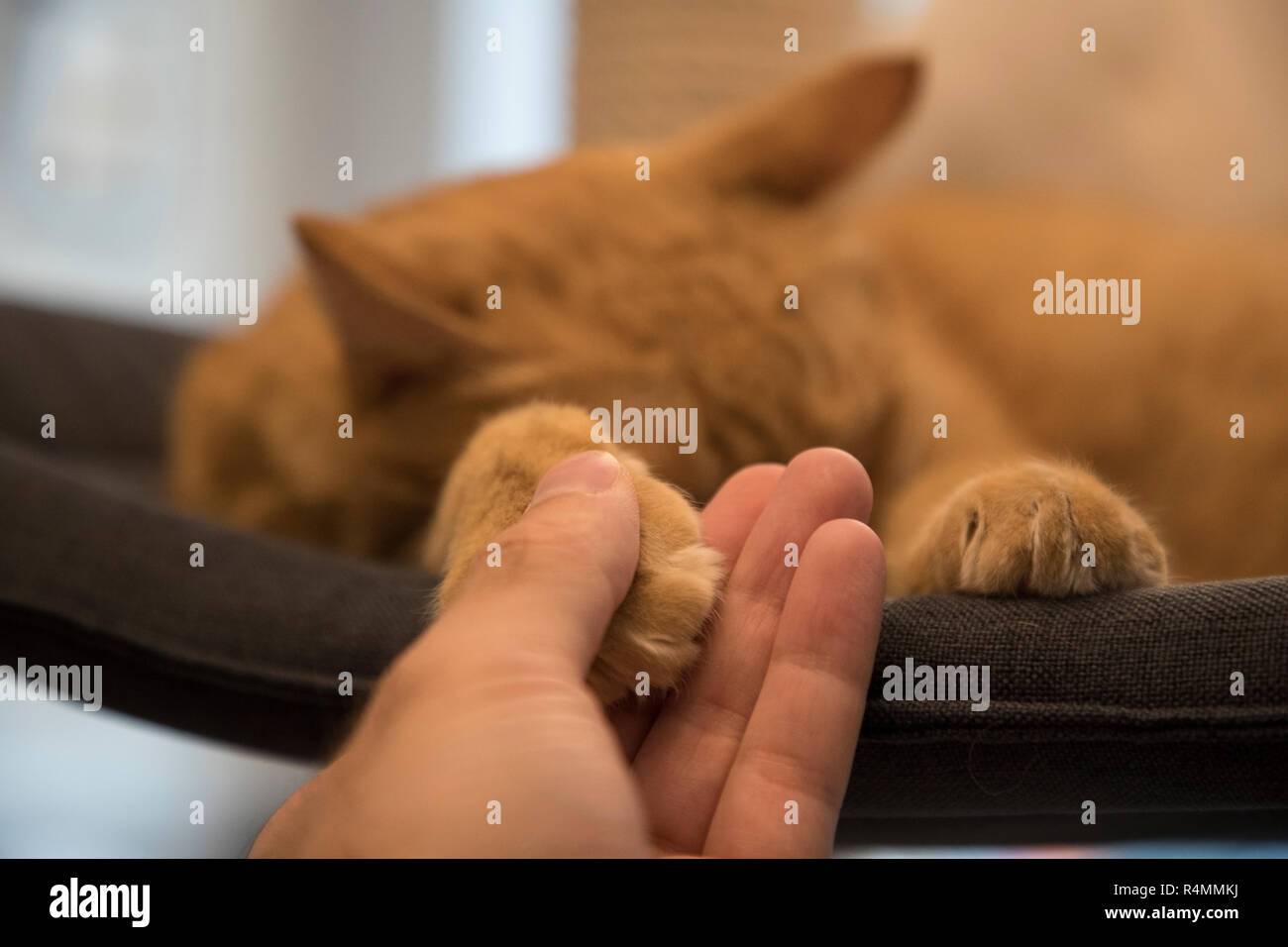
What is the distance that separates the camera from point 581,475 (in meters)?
0.72

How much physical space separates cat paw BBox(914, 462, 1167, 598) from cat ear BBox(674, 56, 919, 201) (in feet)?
2.17

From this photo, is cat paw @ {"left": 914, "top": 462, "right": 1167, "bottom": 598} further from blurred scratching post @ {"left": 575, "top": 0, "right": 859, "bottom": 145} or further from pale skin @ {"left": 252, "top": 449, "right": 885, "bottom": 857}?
blurred scratching post @ {"left": 575, "top": 0, "right": 859, "bottom": 145}

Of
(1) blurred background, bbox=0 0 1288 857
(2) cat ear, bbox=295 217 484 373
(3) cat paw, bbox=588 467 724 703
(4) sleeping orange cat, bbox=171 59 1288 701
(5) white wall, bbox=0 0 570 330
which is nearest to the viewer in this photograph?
(3) cat paw, bbox=588 467 724 703

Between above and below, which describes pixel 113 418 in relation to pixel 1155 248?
below

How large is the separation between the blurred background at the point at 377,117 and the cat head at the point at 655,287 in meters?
0.41

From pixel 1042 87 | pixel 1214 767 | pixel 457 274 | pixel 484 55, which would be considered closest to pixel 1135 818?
pixel 1214 767

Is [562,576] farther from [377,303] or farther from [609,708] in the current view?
[377,303]

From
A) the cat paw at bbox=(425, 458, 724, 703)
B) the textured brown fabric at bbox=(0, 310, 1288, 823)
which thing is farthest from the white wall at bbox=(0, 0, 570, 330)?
the cat paw at bbox=(425, 458, 724, 703)

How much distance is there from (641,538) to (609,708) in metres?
0.13

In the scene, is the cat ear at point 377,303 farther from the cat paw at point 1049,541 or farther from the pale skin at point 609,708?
the cat paw at point 1049,541

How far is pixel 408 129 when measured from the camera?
4.09m

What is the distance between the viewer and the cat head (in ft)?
3.60

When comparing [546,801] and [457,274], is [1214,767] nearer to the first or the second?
[546,801]
